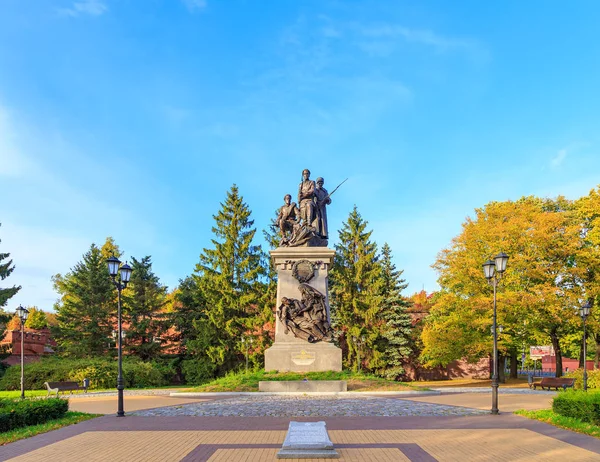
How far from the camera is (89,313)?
36.7 metres

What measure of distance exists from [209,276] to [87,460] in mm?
29754

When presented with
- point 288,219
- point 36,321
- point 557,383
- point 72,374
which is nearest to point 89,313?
point 72,374

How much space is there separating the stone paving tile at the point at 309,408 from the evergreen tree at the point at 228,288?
21.1 metres

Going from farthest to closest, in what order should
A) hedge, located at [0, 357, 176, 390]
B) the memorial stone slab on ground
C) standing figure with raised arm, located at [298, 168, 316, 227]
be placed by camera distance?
hedge, located at [0, 357, 176, 390], standing figure with raised arm, located at [298, 168, 316, 227], the memorial stone slab on ground

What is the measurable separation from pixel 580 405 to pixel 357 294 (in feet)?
93.4

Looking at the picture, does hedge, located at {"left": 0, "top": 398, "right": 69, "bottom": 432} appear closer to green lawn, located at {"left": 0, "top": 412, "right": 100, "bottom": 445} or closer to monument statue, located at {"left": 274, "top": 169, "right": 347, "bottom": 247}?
green lawn, located at {"left": 0, "top": 412, "right": 100, "bottom": 445}

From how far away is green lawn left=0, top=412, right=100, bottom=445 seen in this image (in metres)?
10.3

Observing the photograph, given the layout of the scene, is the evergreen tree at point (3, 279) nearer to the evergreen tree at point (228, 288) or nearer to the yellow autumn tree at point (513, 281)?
the evergreen tree at point (228, 288)

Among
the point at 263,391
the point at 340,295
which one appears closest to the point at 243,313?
the point at 340,295

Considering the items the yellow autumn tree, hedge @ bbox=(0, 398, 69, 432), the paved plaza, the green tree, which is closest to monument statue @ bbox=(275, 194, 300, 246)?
the paved plaza

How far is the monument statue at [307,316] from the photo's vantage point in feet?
65.4

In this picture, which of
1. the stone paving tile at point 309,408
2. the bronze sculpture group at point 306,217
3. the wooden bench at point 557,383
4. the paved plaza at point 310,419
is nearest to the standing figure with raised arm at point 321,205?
the bronze sculpture group at point 306,217

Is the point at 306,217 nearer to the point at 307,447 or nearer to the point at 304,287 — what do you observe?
the point at 304,287

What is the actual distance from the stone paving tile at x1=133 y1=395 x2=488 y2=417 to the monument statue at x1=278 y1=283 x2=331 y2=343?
3.65 m
